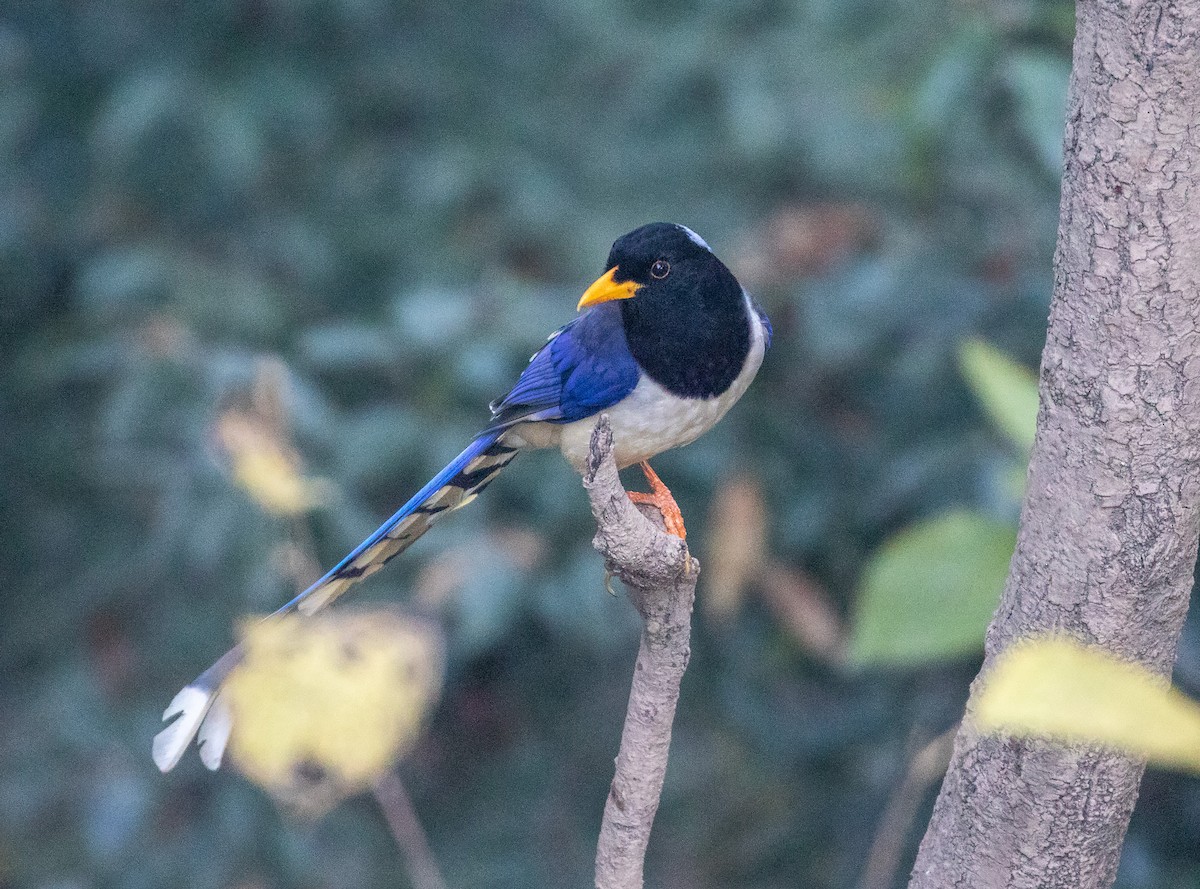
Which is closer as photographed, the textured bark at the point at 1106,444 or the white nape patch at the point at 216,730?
the textured bark at the point at 1106,444

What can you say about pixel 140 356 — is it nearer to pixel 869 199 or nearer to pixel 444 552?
pixel 444 552

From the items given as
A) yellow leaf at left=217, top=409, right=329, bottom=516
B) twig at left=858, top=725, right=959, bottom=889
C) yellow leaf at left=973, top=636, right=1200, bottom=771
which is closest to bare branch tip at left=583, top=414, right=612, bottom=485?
yellow leaf at left=217, top=409, right=329, bottom=516

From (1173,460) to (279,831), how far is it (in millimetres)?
2509

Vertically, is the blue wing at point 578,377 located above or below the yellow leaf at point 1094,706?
above

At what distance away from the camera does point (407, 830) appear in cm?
301

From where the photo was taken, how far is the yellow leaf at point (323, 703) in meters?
1.90

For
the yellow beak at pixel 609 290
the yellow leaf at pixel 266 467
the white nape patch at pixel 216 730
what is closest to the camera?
the white nape patch at pixel 216 730

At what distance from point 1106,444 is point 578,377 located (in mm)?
1171

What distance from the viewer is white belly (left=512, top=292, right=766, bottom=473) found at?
2291 mm

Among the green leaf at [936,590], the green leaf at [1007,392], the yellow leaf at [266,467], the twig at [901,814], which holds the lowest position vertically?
the twig at [901,814]

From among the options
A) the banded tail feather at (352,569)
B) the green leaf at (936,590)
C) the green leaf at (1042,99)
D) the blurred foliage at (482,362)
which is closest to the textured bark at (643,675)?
the green leaf at (936,590)

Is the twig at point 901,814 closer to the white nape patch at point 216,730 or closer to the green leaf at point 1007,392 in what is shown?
the green leaf at point 1007,392

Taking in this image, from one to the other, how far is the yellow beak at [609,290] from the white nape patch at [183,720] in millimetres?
967

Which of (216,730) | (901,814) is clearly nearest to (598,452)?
(216,730)
